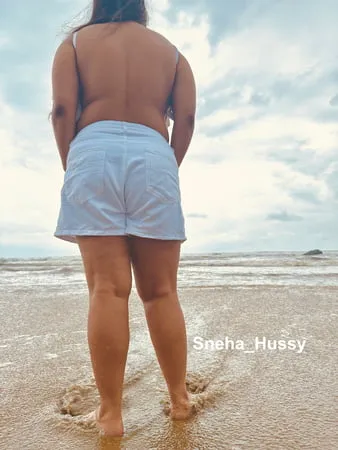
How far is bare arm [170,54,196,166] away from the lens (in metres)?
2.02

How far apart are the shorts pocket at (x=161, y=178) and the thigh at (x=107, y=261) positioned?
22 cm

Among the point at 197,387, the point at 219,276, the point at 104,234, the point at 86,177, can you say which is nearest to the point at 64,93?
the point at 86,177

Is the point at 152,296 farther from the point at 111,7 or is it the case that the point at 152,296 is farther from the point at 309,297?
the point at 309,297

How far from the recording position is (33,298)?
17.6ft

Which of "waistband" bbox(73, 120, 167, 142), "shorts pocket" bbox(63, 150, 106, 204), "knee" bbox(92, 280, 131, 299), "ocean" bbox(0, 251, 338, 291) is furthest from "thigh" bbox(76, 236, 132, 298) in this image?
"ocean" bbox(0, 251, 338, 291)

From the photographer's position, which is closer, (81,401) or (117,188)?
(117,188)

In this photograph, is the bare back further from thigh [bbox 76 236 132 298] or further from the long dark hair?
thigh [bbox 76 236 132 298]

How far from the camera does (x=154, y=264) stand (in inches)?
71.4

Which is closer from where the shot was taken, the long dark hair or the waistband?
the waistband

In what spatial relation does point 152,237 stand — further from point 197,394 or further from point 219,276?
point 219,276

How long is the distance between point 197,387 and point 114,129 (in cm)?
128

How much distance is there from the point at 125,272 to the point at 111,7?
1.18 m

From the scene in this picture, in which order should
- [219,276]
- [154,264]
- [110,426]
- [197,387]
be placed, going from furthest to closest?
[219,276] → [197,387] → [154,264] → [110,426]

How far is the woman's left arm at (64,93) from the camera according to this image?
1.85 meters
